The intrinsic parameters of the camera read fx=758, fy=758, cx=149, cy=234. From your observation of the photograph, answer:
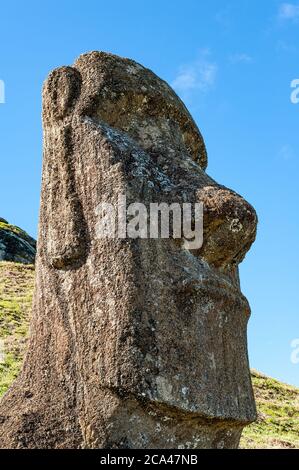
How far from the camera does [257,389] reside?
57.6 ft

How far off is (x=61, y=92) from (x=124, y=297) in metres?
1.97

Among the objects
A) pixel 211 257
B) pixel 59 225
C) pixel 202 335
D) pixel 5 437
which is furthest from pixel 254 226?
pixel 5 437

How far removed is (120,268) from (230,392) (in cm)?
118

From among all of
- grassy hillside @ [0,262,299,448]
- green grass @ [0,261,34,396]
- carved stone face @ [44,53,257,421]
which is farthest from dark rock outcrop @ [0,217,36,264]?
carved stone face @ [44,53,257,421]

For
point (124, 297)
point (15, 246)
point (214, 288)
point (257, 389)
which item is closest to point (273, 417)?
point (257, 389)

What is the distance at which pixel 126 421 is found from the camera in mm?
5020

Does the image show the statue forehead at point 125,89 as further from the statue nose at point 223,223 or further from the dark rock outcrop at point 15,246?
the dark rock outcrop at point 15,246

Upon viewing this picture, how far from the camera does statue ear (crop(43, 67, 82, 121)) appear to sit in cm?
612

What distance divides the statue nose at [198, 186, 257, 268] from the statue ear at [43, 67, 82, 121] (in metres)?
1.36

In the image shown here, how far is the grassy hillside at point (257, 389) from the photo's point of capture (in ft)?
43.7

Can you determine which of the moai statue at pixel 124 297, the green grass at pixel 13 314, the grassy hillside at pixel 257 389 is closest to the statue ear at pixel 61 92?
the moai statue at pixel 124 297

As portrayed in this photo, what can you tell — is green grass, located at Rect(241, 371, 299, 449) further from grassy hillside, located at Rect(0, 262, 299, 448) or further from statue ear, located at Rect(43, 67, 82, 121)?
statue ear, located at Rect(43, 67, 82, 121)

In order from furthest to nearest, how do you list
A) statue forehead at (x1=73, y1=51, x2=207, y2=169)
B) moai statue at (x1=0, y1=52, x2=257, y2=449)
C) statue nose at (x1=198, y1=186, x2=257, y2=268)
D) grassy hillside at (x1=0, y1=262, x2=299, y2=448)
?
grassy hillside at (x1=0, y1=262, x2=299, y2=448)
statue forehead at (x1=73, y1=51, x2=207, y2=169)
statue nose at (x1=198, y1=186, x2=257, y2=268)
moai statue at (x1=0, y1=52, x2=257, y2=449)

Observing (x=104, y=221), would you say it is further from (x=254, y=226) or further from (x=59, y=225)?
(x=254, y=226)
